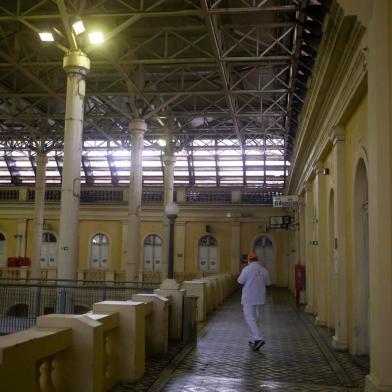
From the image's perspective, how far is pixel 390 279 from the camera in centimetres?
624

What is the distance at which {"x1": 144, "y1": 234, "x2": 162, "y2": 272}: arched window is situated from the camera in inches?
1407

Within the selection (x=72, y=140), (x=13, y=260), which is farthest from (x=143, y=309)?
(x=13, y=260)

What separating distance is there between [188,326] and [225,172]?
26.4 meters

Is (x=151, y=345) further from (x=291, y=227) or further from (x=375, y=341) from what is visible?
(x=291, y=227)

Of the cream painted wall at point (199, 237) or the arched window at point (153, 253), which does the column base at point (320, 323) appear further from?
the arched window at point (153, 253)

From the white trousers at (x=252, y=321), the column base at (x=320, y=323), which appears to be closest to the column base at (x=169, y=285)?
the white trousers at (x=252, y=321)

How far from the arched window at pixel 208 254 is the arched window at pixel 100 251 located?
6.06 metres

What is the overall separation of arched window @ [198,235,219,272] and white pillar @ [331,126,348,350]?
24682mm

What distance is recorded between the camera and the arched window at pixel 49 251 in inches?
1448

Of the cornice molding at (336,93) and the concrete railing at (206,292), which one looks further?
the concrete railing at (206,292)

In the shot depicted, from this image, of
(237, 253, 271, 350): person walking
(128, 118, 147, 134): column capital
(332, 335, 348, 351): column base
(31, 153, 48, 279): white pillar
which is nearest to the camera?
(237, 253, 271, 350): person walking

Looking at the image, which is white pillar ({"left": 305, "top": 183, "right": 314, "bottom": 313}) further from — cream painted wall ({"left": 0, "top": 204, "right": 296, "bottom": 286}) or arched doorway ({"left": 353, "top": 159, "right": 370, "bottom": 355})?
cream painted wall ({"left": 0, "top": 204, "right": 296, "bottom": 286})

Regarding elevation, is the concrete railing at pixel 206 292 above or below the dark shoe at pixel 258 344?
above

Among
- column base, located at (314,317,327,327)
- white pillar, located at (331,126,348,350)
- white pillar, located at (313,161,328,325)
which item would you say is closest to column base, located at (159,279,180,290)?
white pillar, located at (331,126,348,350)
